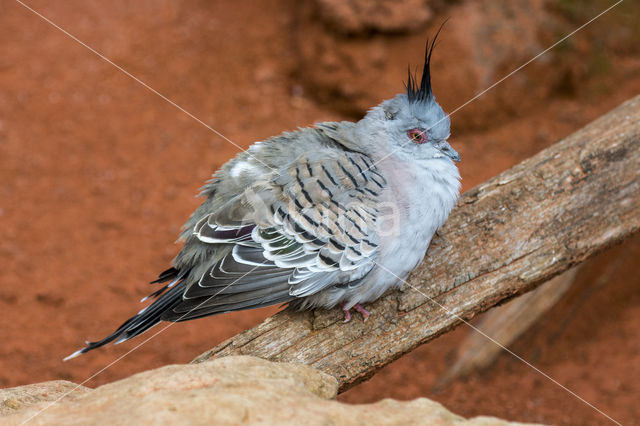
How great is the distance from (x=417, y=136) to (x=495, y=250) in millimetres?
749

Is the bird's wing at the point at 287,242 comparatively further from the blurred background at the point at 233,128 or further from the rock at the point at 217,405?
the blurred background at the point at 233,128

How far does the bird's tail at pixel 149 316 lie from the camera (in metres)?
3.08

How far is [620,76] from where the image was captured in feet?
24.7

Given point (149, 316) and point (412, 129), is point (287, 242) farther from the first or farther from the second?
point (412, 129)

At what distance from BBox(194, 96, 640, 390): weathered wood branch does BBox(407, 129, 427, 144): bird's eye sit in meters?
0.50

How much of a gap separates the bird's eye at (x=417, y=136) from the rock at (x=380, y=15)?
3.71 meters

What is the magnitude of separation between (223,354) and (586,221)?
208 cm

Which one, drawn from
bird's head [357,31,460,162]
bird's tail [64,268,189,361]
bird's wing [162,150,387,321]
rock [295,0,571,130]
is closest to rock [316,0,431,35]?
rock [295,0,571,130]

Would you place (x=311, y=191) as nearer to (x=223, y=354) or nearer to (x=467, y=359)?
(x=223, y=354)

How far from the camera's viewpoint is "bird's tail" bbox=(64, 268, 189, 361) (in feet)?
10.1

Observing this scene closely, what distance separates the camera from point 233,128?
7.00m

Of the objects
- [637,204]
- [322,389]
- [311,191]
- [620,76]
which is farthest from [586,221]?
[620,76]

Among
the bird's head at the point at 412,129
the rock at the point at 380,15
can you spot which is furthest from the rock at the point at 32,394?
the rock at the point at 380,15

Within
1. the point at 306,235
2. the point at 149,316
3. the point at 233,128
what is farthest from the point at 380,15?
the point at 149,316
